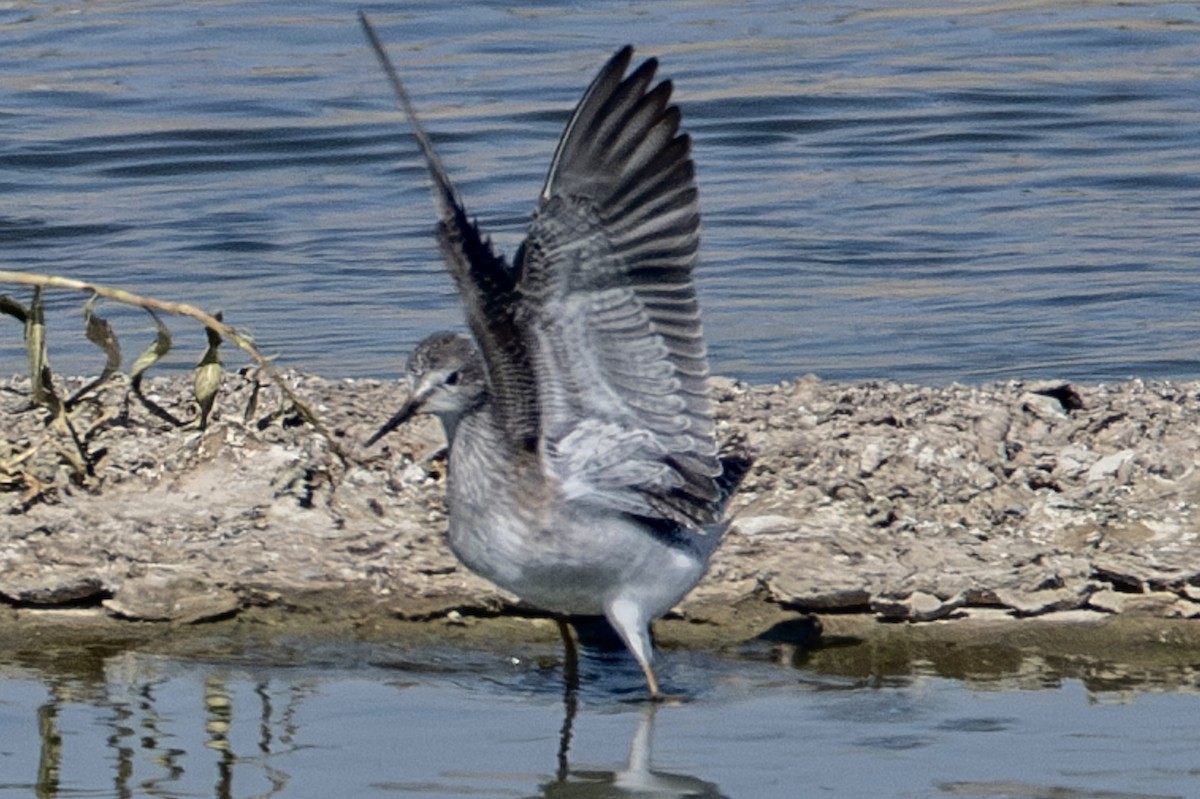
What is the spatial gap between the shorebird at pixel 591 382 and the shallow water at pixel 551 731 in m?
0.29

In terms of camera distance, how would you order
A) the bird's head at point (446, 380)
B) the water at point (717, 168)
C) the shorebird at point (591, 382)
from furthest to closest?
the water at point (717, 168) → the bird's head at point (446, 380) → the shorebird at point (591, 382)

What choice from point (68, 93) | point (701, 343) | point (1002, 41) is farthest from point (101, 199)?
point (701, 343)

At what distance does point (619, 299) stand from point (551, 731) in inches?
39.3

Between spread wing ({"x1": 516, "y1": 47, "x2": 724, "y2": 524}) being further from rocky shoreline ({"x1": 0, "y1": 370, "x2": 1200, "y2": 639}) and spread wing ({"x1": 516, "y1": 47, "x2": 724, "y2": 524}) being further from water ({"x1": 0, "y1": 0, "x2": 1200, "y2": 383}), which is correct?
water ({"x1": 0, "y1": 0, "x2": 1200, "y2": 383})

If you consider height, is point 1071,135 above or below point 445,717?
above

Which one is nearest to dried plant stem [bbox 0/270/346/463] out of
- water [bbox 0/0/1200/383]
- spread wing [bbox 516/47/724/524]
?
spread wing [bbox 516/47/724/524]

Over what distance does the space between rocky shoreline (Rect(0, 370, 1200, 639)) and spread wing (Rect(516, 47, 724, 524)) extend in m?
0.52

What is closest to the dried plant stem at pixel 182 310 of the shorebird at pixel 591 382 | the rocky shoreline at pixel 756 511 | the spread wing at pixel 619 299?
the rocky shoreline at pixel 756 511

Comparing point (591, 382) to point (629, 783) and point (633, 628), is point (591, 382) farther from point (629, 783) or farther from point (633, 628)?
point (629, 783)

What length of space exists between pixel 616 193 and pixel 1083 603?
1.57 m

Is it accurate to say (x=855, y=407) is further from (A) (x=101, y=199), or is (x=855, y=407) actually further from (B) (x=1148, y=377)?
(A) (x=101, y=199)

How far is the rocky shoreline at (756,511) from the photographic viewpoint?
18.5 ft

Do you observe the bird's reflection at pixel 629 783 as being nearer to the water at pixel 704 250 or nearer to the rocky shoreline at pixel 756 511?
the water at pixel 704 250

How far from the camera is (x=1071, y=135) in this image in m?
13.3
